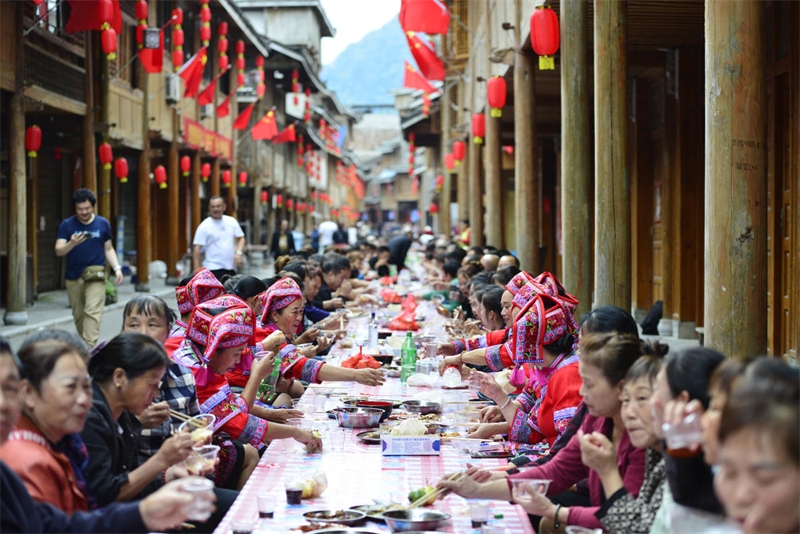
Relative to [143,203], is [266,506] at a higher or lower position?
lower

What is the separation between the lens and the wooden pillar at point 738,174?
18.6 ft

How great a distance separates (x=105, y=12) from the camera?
15438mm

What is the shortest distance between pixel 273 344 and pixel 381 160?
282 ft

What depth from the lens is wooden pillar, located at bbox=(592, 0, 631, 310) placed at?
9.00m

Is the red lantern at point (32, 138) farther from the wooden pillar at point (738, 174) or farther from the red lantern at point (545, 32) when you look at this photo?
the wooden pillar at point (738, 174)

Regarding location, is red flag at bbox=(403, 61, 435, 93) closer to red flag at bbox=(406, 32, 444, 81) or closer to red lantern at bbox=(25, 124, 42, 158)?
red flag at bbox=(406, 32, 444, 81)

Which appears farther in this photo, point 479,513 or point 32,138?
point 32,138

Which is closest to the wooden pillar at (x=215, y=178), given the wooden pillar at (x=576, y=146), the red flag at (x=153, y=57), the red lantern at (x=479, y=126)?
the red flag at (x=153, y=57)

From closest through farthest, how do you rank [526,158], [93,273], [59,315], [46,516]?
[46,516] < [93,273] < [526,158] < [59,315]

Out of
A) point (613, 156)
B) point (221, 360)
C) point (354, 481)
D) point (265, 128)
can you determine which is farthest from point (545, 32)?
point (265, 128)

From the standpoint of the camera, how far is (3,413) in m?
2.98

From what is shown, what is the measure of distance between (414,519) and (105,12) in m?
13.3

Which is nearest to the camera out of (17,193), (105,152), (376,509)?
(376,509)

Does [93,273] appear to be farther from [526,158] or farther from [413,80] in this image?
[413,80]
